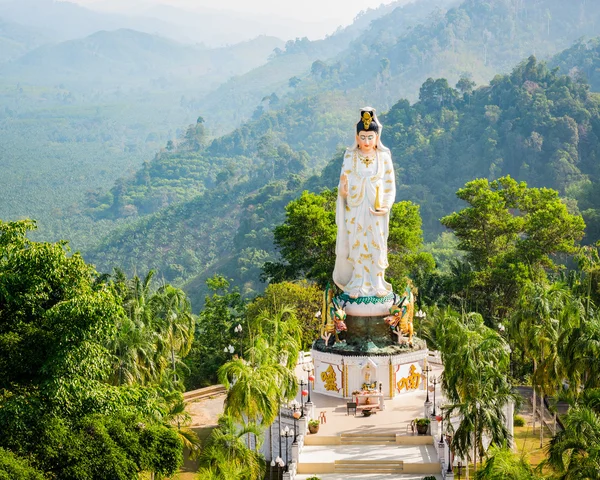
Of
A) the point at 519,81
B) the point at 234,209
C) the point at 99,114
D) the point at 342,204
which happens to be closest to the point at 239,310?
the point at 342,204

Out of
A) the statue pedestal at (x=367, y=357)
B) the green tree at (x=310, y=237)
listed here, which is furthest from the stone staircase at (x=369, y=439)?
the green tree at (x=310, y=237)

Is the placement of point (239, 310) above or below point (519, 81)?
below

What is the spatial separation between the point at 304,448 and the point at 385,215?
8210 mm

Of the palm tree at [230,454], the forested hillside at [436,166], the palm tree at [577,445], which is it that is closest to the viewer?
the palm tree at [577,445]

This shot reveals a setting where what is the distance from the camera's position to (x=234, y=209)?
9125 cm

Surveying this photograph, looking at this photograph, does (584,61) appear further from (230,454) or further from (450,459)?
(230,454)

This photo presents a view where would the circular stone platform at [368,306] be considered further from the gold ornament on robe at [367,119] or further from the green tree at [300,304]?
the gold ornament on robe at [367,119]

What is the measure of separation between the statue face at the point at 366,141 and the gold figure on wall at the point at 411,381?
6.80m

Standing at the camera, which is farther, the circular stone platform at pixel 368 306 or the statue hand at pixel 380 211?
the statue hand at pixel 380 211

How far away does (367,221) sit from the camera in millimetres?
28562

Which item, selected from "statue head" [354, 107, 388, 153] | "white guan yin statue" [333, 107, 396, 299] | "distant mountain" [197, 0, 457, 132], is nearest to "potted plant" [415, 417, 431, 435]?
"white guan yin statue" [333, 107, 396, 299]

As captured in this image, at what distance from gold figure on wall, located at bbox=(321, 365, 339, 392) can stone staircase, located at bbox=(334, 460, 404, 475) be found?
15.7 feet

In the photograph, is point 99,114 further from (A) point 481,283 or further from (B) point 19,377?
(B) point 19,377

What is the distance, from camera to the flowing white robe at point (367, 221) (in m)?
28.4
